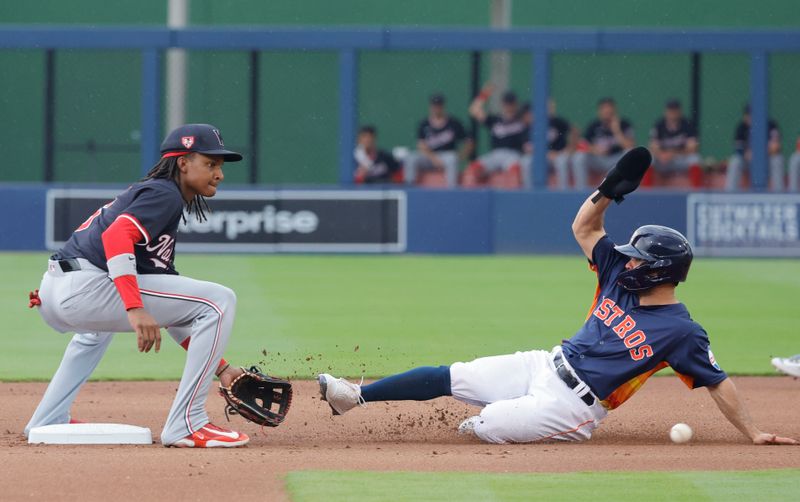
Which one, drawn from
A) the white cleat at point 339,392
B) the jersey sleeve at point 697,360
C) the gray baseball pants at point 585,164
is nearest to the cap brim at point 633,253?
the jersey sleeve at point 697,360

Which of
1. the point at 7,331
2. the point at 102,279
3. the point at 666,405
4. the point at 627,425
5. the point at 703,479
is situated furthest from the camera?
the point at 7,331

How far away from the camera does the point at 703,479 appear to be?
509 centimetres

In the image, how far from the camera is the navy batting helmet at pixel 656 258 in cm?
576

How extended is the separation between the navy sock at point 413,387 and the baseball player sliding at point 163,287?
0.58 meters

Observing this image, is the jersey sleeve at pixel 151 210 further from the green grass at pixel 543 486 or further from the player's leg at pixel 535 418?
the player's leg at pixel 535 418

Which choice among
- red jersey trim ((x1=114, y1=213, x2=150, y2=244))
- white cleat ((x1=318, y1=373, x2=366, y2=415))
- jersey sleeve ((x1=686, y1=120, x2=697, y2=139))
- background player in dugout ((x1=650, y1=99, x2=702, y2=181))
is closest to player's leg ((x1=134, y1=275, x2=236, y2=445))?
red jersey trim ((x1=114, y1=213, x2=150, y2=244))

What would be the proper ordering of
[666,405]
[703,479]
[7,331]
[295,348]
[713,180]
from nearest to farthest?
[703,479] → [666,405] → [295,348] → [7,331] → [713,180]

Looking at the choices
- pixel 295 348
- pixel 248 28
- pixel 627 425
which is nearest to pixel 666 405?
pixel 627 425

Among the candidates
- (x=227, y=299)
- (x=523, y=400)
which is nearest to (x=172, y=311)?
(x=227, y=299)

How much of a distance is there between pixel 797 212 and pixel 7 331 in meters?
11.1

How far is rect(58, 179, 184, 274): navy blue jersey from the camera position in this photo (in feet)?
17.9

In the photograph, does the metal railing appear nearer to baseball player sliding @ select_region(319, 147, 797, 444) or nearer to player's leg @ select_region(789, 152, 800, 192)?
player's leg @ select_region(789, 152, 800, 192)

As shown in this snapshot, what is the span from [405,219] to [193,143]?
11.7 meters

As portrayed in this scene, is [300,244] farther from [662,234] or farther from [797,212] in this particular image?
[662,234]
